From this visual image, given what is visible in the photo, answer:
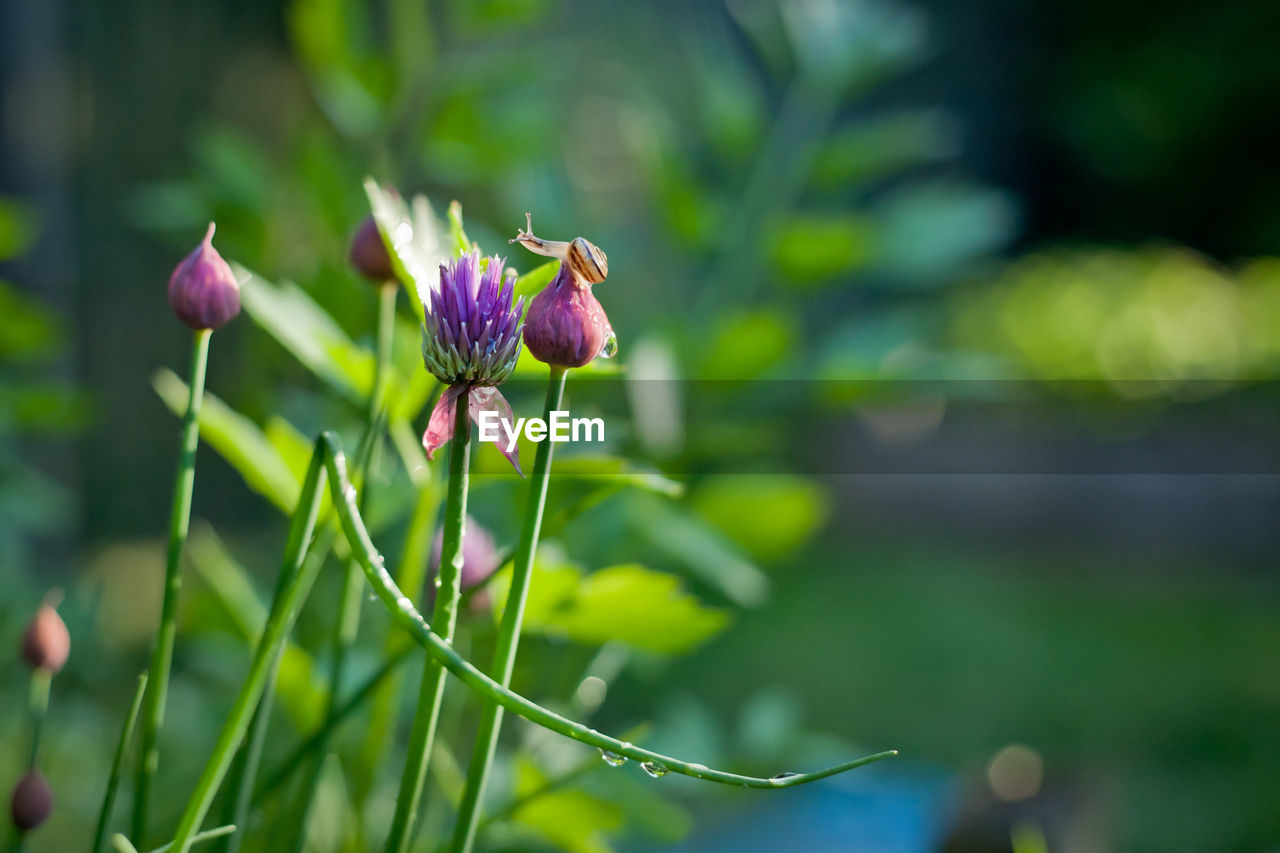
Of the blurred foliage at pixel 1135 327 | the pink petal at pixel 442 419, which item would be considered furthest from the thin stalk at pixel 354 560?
the blurred foliage at pixel 1135 327

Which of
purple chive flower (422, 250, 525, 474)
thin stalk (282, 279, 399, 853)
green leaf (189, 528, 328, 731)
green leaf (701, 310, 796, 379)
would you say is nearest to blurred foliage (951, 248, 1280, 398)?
green leaf (701, 310, 796, 379)

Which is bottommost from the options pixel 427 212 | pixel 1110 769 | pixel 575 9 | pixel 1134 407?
pixel 427 212

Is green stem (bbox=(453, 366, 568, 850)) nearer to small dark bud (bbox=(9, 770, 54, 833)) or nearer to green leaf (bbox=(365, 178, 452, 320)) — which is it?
green leaf (bbox=(365, 178, 452, 320))

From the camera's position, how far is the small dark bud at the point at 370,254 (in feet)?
1.24

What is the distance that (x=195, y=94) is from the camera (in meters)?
2.40

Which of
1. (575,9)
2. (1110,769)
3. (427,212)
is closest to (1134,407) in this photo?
(1110,769)

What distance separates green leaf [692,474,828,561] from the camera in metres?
0.71

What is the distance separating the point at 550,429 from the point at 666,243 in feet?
2.27

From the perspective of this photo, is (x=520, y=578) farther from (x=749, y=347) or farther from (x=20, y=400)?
(x=20, y=400)

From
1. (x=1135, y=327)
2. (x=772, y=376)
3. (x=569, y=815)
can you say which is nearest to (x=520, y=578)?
(x=569, y=815)

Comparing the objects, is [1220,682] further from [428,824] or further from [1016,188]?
[1016,188]

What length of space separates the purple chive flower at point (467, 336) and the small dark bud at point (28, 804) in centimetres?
23

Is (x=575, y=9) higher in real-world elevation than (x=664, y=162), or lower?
higher

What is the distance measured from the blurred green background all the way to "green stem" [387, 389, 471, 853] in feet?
0.51
